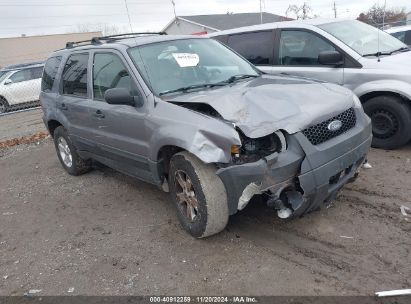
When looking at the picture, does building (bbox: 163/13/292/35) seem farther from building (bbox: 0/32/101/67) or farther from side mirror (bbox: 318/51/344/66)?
A: side mirror (bbox: 318/51/344/66)

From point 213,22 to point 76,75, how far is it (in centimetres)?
2901

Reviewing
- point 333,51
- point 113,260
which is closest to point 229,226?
point 113,260

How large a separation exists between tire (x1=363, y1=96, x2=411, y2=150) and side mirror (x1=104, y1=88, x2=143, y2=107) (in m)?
3.28

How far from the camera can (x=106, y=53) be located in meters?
4.64

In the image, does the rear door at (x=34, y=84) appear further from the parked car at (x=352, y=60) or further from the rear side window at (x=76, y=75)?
the parked car at (x=352, y=60)

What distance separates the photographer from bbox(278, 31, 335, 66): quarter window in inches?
233

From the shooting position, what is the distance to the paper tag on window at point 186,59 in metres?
4.35

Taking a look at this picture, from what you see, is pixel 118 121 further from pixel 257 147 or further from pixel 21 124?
pixel 21 124

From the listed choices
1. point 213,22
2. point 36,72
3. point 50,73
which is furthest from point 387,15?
point 50,73

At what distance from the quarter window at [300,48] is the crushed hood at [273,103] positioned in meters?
1.97

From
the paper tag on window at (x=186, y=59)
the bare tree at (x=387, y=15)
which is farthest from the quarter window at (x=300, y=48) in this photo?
the bare tree at (x=387, y=15)

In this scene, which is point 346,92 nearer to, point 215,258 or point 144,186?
point 215,258

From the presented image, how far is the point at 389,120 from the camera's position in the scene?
5.39 meters

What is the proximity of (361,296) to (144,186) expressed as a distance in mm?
3324
